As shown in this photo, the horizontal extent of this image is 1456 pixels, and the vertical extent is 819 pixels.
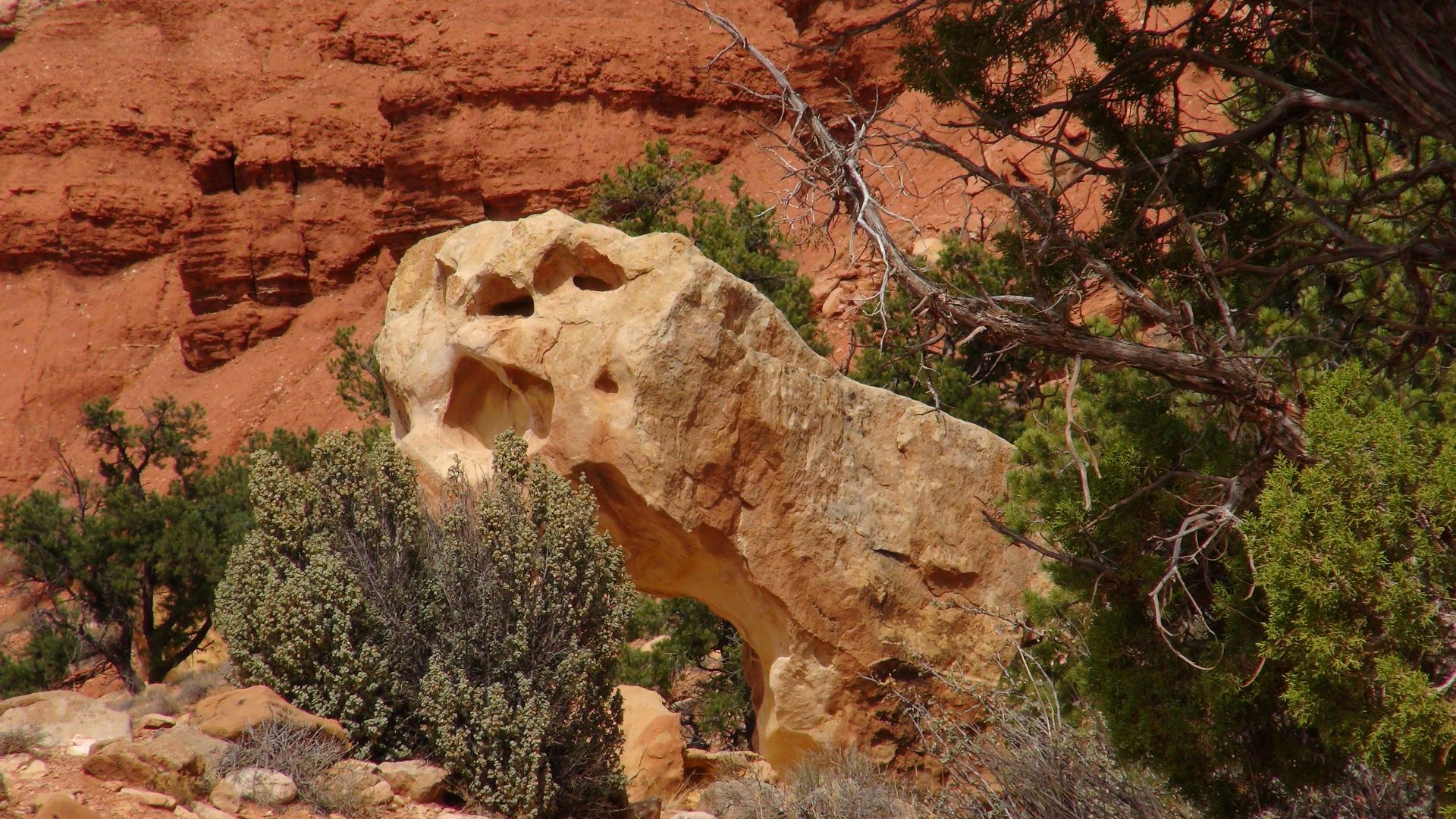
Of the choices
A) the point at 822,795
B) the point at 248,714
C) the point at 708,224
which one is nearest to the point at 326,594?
the point at 248,714

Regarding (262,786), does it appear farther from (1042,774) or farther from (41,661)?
(41,661)

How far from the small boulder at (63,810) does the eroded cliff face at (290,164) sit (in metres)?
24.6

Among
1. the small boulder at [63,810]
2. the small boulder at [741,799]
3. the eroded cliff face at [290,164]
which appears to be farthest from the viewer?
the eroded cliff face at [290,164]

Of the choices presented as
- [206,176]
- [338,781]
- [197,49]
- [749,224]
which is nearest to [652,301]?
[338,781]

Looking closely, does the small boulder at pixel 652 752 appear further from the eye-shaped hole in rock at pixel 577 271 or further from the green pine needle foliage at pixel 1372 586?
the green pine needle foliage at pixel 1372 586

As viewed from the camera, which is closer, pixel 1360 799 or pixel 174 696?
pixel 1360 799

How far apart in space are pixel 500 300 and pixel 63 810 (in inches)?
192

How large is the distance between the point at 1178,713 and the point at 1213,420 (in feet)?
4.30

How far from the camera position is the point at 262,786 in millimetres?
6270

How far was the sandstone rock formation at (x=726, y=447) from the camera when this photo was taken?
28.2 ft

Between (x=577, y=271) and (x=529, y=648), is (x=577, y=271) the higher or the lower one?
the higher one

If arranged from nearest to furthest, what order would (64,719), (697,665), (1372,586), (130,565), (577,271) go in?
(1372,586) < (64,719) < (577,271) < (697,665) < (130,565)

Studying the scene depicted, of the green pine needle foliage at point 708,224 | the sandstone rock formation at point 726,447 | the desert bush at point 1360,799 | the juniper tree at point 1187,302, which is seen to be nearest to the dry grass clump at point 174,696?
the sandstone rock formation at point 726,447

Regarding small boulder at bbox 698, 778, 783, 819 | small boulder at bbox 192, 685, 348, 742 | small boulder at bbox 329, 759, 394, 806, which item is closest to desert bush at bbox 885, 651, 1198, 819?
small boulder at bbox 698, 778, 783, 819
